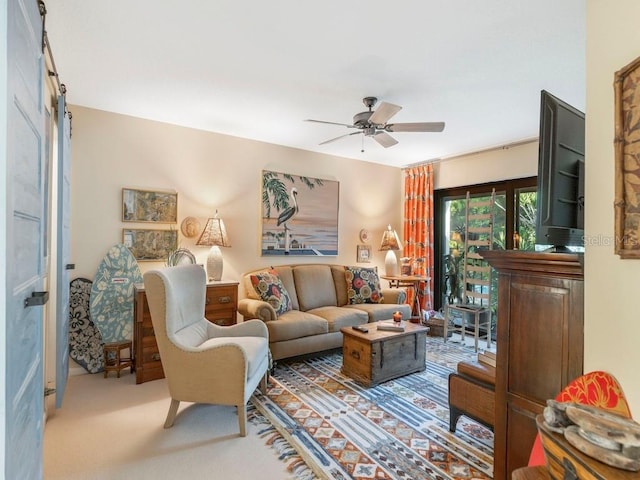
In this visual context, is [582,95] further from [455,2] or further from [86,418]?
[86,418]

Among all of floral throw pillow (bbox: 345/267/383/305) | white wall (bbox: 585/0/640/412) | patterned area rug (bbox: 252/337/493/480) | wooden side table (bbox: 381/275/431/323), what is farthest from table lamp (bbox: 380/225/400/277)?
white wall (bbox: 585/0/640/412)

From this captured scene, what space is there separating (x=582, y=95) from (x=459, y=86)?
3.38 feet

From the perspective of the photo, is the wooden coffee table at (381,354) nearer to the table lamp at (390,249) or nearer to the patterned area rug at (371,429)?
the patterned area rug at (371,429)

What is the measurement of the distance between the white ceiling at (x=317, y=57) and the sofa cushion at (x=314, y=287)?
1925 mm

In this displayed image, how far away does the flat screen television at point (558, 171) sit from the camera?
126 cm

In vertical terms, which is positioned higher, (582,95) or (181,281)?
(582,95)

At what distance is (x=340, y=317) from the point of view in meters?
3.72

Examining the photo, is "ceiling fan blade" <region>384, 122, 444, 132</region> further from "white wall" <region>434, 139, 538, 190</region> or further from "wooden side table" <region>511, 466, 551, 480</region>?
"wooden side table" <region>511, 466, 551, 480</region>

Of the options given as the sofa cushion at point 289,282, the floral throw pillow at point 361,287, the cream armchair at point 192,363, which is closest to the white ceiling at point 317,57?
the cream armchair at point 192,363

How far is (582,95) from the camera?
2.71m

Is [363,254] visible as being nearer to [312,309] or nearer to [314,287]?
[314,287]

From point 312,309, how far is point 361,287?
0.74m

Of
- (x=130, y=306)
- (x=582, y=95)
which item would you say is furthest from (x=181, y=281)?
(x=582, y=95)

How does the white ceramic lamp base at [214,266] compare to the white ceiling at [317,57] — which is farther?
the white ceramic lamp base at [214,266]
